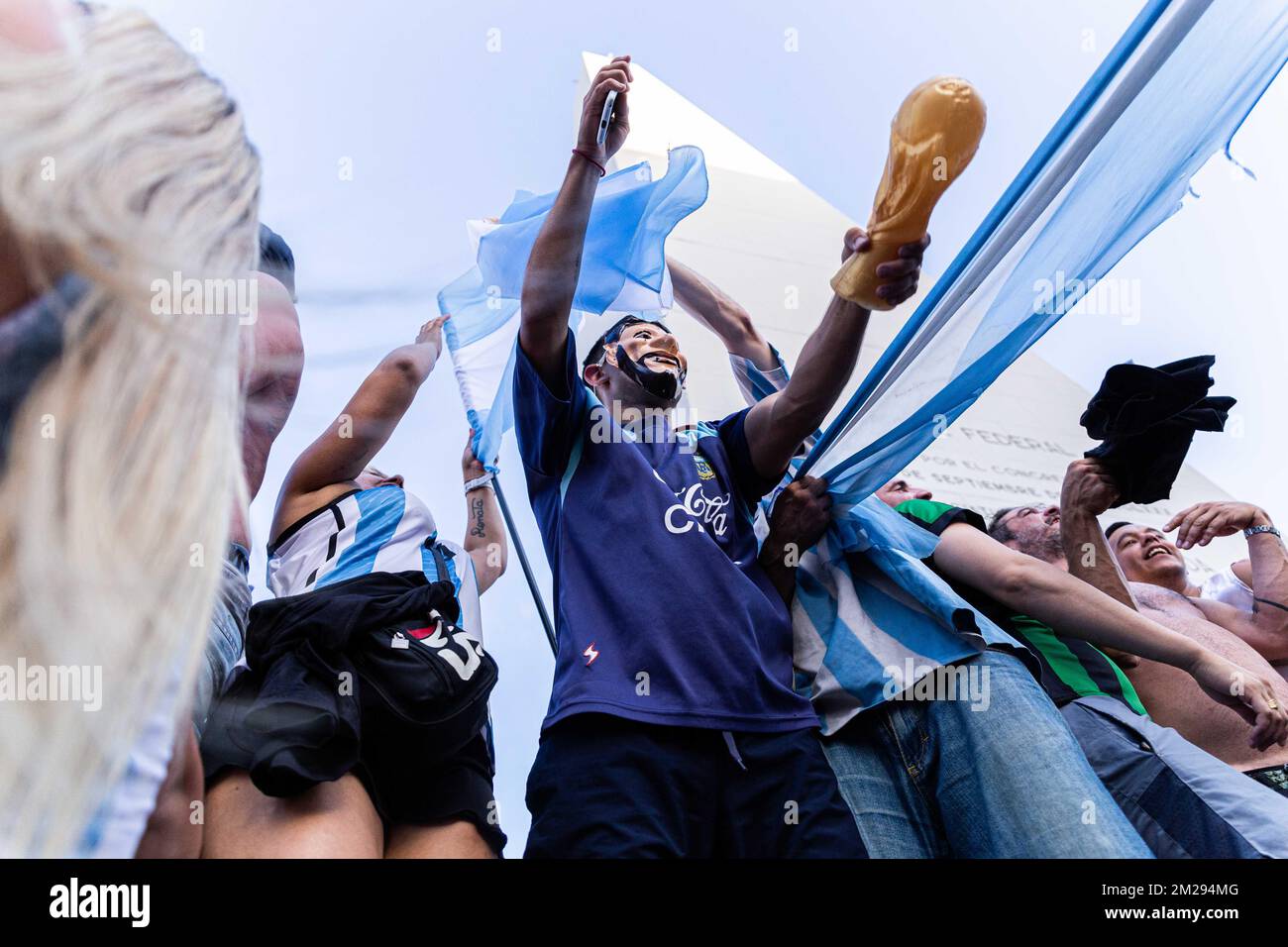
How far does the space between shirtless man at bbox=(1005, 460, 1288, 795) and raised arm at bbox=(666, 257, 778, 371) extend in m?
0.61

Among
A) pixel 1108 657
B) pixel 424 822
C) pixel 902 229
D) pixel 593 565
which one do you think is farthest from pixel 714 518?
pixel 1108 657

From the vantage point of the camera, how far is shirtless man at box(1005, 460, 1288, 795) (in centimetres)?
193

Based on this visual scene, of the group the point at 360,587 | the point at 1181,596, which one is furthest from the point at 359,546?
the point at 1181,596

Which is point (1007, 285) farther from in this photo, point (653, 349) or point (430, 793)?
point (430, 793)

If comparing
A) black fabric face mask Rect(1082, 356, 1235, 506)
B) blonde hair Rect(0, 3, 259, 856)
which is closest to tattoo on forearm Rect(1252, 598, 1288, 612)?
black fabric face mask Rect(1082, 356, 1235, 506)

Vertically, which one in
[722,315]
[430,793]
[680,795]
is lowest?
[430,793]

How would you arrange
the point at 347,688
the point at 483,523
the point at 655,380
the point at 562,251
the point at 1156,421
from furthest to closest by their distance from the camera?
the point at 483,523 < the point at 1156,421 < the point at 655,380 < the point at 562,251 < the point at 347,688

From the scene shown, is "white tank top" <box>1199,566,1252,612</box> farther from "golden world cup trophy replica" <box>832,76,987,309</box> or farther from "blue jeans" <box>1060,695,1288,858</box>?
"golden world cup trophy replica" <box>832,76,987,309</box>

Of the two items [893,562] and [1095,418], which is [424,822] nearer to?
[893,562]

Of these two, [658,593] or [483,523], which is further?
[483,523]

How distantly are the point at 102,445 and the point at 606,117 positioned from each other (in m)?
1.16

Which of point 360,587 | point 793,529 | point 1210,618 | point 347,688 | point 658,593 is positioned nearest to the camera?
point 347,688

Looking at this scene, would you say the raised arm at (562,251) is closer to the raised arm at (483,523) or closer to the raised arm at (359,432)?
the raised arm at (359,432)

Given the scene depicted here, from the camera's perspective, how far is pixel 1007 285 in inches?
64.7
